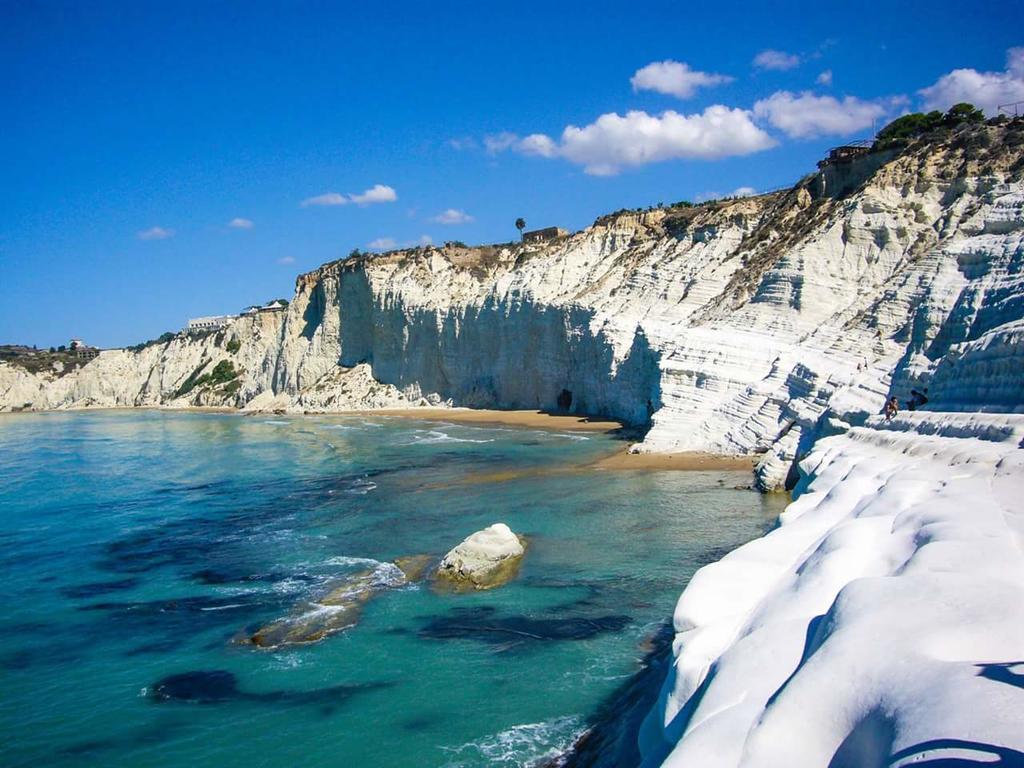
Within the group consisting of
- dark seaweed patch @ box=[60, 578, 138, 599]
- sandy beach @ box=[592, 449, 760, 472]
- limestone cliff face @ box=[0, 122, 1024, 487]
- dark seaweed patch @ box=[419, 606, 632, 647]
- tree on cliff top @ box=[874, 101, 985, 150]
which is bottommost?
dark seaweed patch @ box=[60, 578, 138, 599]

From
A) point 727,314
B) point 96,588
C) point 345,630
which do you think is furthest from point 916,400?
point 96,588

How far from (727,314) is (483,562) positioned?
23671 millimetres

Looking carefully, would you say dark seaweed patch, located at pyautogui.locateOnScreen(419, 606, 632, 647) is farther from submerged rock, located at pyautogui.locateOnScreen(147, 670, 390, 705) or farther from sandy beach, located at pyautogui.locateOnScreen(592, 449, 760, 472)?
sandy beach, located at pyautogui.locateOnScreen(592, 449, 760, 472)

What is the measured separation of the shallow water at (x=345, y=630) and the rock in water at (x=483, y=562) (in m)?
0.39

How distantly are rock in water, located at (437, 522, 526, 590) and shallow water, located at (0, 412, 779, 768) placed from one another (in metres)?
0.39

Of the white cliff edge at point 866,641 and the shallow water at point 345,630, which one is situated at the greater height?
the white cliff edge at point 866,641

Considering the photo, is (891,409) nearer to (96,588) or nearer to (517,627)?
(517,627)

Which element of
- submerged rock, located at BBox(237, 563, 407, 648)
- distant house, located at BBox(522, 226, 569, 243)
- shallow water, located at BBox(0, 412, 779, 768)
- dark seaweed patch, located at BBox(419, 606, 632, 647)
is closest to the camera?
shallow water, located at BBox(0, 412, 779, 768)

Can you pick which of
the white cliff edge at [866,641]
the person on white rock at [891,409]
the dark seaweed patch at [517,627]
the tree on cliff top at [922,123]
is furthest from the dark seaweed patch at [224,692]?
the tree on cliff top at [922,123]

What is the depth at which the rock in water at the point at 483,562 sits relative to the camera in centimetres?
1450

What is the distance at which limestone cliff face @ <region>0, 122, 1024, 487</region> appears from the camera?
71.8 ft

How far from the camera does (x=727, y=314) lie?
3525 cm

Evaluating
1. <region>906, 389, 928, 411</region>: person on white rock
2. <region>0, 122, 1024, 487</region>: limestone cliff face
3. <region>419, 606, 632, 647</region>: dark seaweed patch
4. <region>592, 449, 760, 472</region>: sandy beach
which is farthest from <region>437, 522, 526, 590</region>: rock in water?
<region>592, 449, 760, 472</region>: sandy beach

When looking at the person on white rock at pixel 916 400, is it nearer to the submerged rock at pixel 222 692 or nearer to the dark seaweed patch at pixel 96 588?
the submerged rock at pixel 222 692
